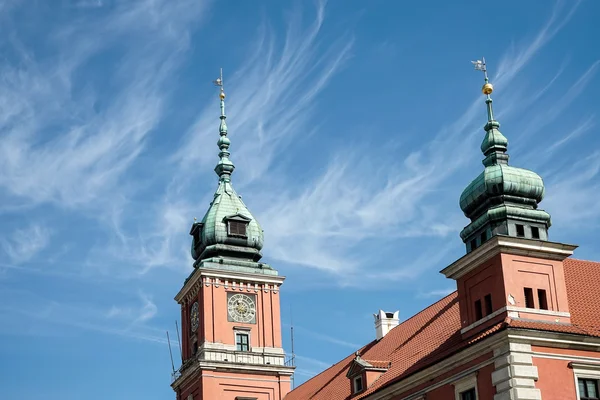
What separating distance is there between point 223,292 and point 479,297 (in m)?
18.6

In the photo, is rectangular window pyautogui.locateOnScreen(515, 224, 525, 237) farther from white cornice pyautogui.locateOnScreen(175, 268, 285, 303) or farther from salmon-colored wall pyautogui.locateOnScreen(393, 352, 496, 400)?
white cornice pyautogui.locateOnScreen(175, 268, 285, 303)

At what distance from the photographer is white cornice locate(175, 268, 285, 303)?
46.4 m

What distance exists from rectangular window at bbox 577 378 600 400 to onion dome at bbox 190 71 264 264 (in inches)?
887

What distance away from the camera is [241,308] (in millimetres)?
46719

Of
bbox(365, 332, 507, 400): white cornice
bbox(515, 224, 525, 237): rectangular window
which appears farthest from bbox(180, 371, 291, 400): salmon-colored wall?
bbox(515, 224, 525, 237): rectangular window

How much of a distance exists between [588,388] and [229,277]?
21.6 meters

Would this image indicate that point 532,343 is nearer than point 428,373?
Yes

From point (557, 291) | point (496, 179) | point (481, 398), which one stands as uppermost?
point (496, 179)

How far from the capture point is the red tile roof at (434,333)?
2880 centimetres

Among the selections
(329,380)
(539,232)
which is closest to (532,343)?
(539,232)

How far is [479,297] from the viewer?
29750mm

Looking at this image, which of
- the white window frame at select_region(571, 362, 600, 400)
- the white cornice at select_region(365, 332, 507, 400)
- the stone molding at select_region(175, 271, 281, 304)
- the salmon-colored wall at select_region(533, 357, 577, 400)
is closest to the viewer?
the salmon-colored wall at select_region(533, 357, 577, 400)

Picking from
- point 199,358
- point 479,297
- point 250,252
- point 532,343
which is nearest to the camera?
point 532,343

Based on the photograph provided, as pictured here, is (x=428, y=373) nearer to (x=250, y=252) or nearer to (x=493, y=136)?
(x=493, y=136)
